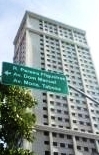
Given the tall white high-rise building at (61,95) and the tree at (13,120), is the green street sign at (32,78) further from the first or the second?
the tall white high-rise building at (61,95)

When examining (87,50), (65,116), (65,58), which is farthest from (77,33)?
(65,116)

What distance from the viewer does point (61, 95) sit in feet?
151

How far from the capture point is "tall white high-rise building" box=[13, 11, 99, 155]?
163 feet

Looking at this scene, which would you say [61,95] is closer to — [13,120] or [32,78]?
[13,120]

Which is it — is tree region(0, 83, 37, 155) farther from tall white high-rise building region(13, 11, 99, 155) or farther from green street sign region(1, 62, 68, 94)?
tall white high-rise building region(13, 11, 99, 155)

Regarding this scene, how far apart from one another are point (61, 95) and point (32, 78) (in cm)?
3288

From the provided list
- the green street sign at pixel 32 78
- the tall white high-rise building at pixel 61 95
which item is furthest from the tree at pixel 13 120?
the tall white high-rise building at pixel 61 95

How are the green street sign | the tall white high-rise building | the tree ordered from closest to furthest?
the green street sign, the tree, the tall white high-rise building

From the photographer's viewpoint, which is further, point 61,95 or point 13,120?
point 61,95

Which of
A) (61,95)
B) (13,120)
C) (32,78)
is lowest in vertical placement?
(13,120)

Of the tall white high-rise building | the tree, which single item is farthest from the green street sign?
the tall white high-rise building

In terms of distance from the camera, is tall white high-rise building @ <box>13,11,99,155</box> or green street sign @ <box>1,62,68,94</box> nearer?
green street sign @ <box>1,62,68,94</box>

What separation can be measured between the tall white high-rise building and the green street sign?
30.4 metres

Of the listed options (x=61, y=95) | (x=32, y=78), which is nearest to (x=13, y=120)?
(x=32, y=78)
